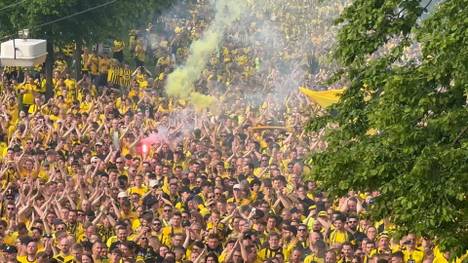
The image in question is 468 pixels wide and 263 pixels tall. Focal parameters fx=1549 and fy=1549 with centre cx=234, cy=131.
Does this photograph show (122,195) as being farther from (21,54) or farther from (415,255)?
(415,255)

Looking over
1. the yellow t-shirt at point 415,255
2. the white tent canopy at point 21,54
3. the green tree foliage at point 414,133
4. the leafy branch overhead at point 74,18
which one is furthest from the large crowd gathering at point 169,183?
the leafy branch overhead at point 74,18

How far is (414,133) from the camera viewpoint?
41.8ft

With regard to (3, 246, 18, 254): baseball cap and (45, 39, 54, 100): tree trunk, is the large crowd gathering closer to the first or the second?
(3, 246, 18, 254): baseball cap

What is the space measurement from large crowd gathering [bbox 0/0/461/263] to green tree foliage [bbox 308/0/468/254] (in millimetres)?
495

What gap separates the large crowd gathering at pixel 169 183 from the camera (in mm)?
16922

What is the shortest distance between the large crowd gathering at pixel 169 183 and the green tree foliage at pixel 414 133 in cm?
49

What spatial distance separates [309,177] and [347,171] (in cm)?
62

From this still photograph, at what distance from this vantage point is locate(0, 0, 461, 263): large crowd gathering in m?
16.9

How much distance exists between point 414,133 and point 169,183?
8032 mm

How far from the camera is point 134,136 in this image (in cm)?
2477

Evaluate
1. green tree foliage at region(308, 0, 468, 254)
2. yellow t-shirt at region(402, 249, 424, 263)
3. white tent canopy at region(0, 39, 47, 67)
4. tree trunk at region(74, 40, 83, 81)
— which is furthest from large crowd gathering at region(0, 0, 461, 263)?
tree trunk at region(74, 40, 83, 81)

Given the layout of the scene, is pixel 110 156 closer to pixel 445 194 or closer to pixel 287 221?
pixel 287 221

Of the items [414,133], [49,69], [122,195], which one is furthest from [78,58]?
[414,133]

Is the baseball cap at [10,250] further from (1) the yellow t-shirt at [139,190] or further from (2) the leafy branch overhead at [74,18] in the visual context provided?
(2) the leafy branch overhead at [74,18]
